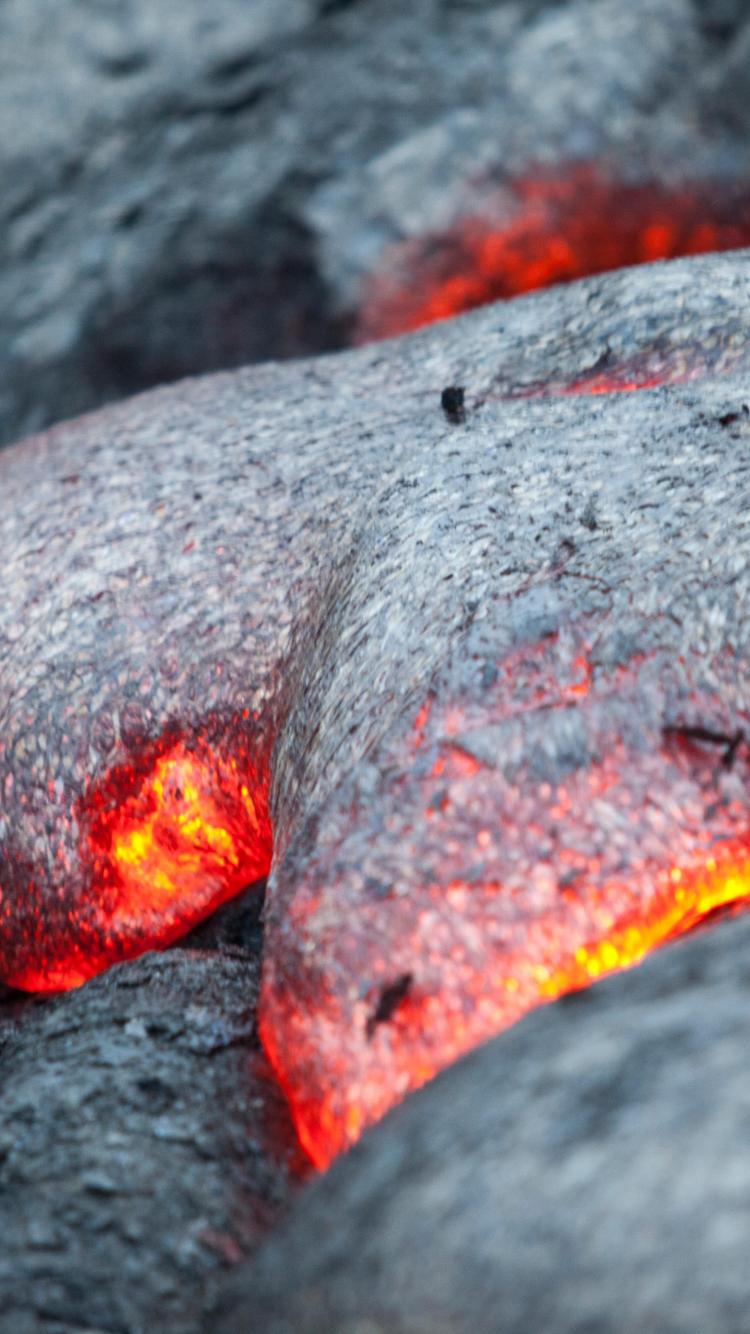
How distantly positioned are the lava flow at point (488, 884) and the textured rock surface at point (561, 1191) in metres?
0.12

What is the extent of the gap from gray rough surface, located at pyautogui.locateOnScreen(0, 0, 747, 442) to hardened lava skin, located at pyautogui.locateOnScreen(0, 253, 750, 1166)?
2.13 ft

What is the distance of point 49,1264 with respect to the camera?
1.00 m

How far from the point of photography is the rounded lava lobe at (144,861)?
5.39 feet

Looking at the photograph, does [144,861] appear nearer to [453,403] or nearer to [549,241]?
[453,403]

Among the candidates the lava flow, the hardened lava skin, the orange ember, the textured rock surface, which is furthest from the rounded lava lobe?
the orange ember

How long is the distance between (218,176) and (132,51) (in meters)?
0.35

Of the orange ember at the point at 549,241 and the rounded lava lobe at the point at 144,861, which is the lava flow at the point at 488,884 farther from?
the orange ember at the point at 549,241

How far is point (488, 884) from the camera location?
1075mm

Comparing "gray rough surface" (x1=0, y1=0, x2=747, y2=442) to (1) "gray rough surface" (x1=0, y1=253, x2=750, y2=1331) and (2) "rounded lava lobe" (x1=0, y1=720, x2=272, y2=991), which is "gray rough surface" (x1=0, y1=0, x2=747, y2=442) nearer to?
(1) "gray rough surface" (x1=0, y1=253, x2=750, y2=1331)

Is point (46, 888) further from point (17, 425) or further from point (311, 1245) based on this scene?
point (17, 425)

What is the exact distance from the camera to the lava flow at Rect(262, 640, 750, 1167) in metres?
1.04

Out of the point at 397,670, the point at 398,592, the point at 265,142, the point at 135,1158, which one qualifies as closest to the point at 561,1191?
the point at 135,1158

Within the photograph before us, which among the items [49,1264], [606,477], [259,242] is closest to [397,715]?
[606,477]

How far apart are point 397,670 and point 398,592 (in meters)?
0.14
